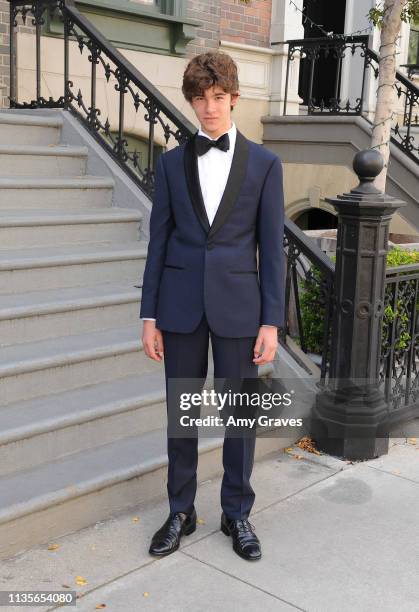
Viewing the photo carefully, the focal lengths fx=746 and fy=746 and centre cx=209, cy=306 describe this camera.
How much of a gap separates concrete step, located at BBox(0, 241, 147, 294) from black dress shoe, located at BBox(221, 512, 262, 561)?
2004 millimetres

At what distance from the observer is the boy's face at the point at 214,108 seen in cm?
297

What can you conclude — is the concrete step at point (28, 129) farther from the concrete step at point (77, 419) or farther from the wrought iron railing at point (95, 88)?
the concrete step at point (77, 419)

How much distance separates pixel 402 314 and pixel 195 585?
7.92 feet

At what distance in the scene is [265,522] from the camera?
12.0 ft

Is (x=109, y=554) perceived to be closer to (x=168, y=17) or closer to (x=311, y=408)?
(x=311, y=408)

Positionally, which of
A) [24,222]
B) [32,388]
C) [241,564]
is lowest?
[241,564]

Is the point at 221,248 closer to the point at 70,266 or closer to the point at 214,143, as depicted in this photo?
the point at 214,143

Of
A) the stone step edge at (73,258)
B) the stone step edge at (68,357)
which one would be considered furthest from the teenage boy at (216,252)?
the stone step edge at (73,258)

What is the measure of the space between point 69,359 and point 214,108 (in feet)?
5.65

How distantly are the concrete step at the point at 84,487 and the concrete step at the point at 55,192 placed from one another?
2050 millimetres

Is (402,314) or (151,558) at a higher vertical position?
(402,314)

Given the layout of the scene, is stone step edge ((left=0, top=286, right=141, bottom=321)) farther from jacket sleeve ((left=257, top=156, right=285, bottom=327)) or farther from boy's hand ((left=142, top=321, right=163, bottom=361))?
jacket sleeve ((left=257, top=156, right=285, bottom=327))

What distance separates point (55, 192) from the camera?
541 cm

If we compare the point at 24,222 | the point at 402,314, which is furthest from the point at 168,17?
the point at 402,314
